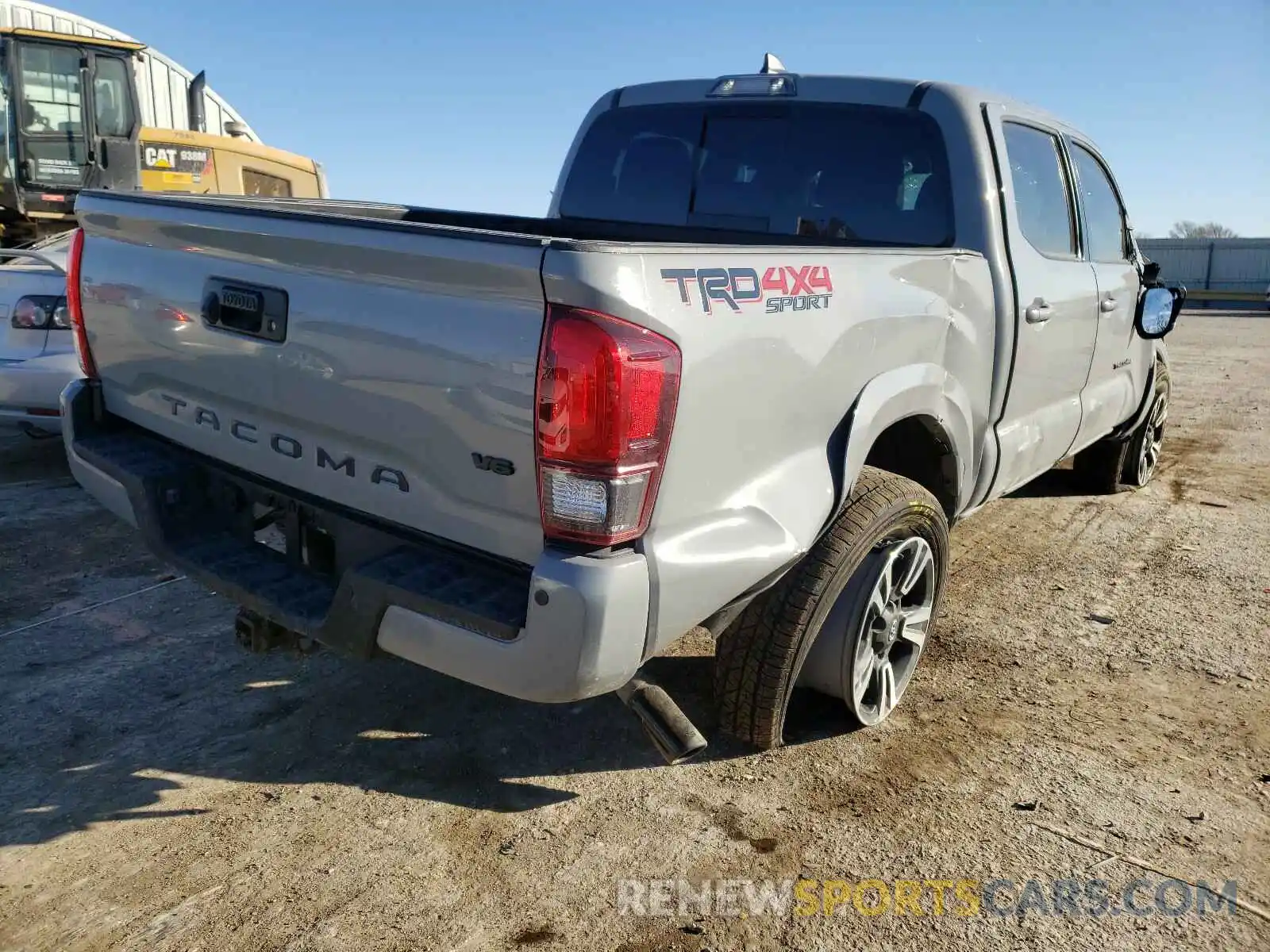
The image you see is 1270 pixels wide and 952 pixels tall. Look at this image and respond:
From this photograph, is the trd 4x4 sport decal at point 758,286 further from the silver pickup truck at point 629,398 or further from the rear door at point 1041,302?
the rear door at point 1041,302

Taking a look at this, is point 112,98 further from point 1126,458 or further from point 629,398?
point 629,398

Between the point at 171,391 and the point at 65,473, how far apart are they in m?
3.86

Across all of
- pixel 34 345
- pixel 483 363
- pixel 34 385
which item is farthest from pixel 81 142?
pixel 483 363

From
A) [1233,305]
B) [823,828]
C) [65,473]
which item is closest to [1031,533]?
[823,828]

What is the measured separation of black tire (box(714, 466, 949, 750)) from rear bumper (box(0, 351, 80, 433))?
447 cm

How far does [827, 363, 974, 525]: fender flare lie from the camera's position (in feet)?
9.22

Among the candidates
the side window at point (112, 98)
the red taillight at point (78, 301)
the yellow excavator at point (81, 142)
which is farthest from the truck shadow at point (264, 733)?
the side window at point (112, 98)

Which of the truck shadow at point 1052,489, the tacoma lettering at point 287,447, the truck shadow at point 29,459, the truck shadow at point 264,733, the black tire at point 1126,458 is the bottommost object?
the truck shadow at point 29,459

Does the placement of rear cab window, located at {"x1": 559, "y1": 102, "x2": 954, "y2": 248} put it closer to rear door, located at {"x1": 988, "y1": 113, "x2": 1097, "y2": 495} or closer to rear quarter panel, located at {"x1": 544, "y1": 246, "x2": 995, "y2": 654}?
rear door, located at {"x1": 988, "y1": 113, "x2": 1097, "y2": 495}

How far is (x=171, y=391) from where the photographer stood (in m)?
3.05

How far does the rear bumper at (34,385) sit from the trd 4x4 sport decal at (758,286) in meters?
4.64

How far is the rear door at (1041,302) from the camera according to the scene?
152 inches

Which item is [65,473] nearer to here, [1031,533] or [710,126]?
[710,126]

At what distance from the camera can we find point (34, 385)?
5.60 metres
